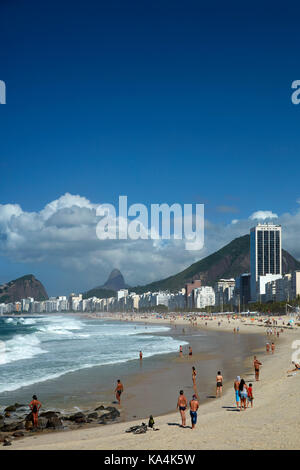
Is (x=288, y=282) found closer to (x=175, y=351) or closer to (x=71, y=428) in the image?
(x=175, y=351)

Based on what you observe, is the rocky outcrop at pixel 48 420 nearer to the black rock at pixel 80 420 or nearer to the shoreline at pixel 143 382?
the black rock at pixel 80 420

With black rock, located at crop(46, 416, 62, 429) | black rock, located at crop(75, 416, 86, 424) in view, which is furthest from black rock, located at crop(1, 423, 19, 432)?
black rock, located at crop(75, 416, 86, 424)

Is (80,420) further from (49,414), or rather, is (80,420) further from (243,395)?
(243,395)

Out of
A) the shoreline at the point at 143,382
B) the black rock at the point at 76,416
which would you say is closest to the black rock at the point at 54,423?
the black rock at the point at 76,416

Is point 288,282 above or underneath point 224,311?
above

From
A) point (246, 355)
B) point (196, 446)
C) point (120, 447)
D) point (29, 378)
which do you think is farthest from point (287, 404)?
point (246, 355)

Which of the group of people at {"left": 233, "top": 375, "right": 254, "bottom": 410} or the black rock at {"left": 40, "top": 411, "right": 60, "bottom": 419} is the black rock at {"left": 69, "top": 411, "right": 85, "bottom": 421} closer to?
the black rock at {"left": 40, "top": 411, "right": 60, "bottom": 419}

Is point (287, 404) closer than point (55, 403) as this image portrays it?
Yes

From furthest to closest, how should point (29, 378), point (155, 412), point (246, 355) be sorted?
point (246, 355), point (29, 378), point (155, 412)
